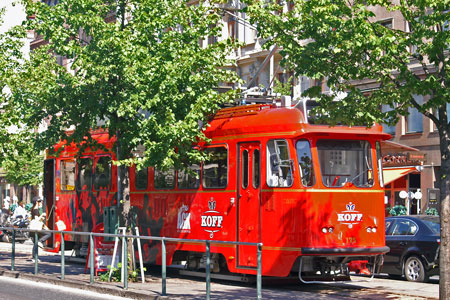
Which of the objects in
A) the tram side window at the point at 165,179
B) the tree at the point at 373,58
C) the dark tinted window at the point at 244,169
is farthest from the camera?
the tram side window at the point at 165,179

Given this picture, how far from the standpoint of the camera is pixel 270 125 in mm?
17859

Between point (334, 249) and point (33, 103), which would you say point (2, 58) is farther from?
point (334, 249)

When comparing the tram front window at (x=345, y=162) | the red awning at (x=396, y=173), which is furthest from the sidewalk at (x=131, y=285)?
the red awning at (x=396, y=173)

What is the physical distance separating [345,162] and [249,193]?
196cm

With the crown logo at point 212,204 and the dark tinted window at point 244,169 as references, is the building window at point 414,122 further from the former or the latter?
the dark tinted window at point 244,169

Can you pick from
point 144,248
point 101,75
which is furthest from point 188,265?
point 101,75

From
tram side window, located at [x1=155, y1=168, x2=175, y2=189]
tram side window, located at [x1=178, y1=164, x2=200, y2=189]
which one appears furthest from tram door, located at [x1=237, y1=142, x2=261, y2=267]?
tram side window, located at [x1=155, y1=168, x2=175, y2=189]

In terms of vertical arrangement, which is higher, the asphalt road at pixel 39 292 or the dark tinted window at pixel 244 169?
the dark tinted window at pixel 244 169

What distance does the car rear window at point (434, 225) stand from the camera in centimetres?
2050

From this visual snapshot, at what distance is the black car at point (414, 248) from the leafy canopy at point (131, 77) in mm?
5034

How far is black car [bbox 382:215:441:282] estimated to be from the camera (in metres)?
20.2

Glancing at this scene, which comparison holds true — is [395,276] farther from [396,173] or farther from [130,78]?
[396,173]

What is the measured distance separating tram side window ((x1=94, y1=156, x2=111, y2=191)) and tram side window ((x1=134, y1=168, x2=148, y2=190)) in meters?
1.38

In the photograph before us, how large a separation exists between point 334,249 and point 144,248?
156 inches
